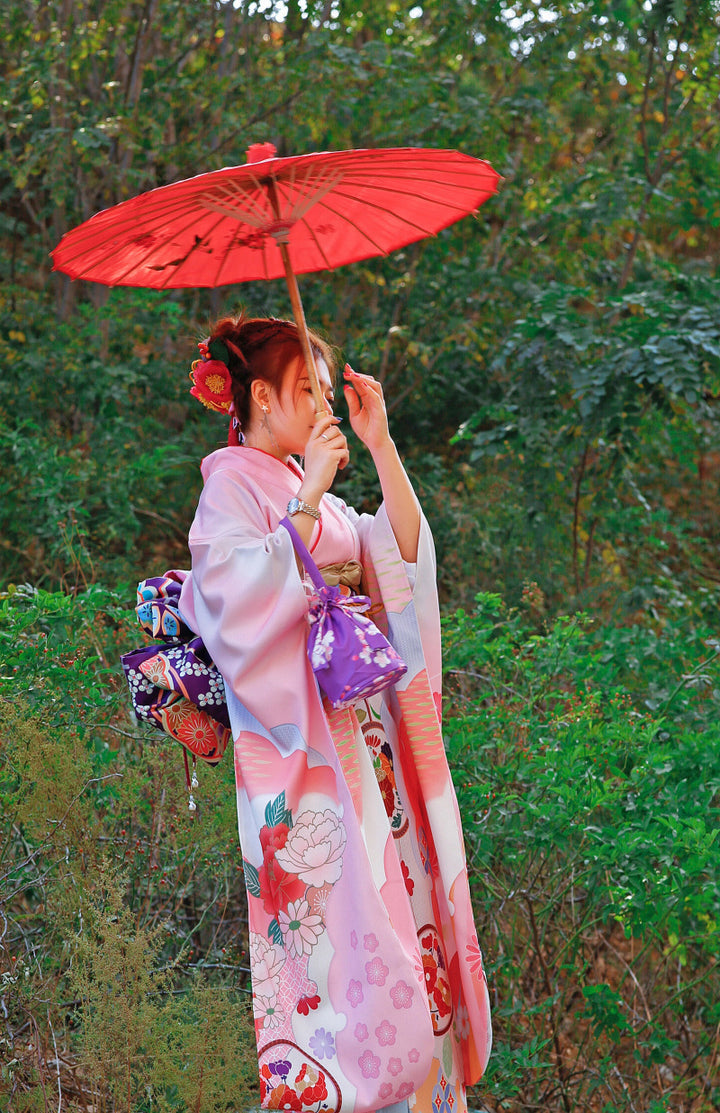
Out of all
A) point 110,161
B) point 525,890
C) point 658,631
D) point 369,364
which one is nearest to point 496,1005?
point 525,890

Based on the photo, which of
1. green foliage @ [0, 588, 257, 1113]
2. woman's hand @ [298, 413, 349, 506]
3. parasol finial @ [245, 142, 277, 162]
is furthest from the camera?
green foliage @ [0, 588, 257, 1113]

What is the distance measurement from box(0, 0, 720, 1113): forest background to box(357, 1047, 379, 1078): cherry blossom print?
0.33 meters

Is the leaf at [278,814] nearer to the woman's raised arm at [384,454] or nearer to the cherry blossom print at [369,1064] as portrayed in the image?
the cherry blossom print at [369,1064]

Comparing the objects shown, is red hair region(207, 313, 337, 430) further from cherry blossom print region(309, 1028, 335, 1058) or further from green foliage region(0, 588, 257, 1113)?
cherry blossom print region(309, 1028, 335, 1058)

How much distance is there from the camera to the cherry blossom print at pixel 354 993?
170cm

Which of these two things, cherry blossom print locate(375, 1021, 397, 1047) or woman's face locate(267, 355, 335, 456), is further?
woman's face locate(267, 355, 335, 456)

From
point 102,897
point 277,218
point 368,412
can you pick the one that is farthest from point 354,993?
point 277,218

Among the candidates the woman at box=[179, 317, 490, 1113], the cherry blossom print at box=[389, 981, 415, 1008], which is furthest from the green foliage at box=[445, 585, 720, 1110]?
the cherry blossom print at box=[389, 981, 415, 1008]

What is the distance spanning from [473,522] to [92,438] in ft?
5.83

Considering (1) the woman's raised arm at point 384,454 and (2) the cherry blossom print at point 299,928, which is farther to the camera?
(1) the woman's raised arm at point 384,454

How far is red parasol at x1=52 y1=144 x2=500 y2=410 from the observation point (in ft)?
6.05

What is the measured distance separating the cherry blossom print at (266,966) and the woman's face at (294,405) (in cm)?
82

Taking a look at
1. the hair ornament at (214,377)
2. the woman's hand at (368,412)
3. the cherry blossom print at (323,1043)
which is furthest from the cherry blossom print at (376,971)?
the hair ornament at (214,377)

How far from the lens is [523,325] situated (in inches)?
183
